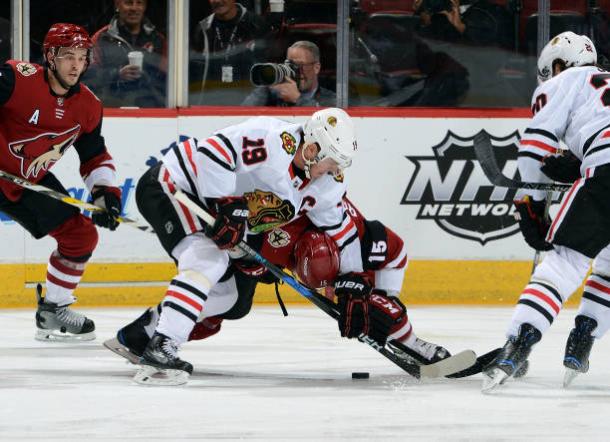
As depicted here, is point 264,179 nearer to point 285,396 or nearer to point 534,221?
point 285,396

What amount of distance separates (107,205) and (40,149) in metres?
0.35

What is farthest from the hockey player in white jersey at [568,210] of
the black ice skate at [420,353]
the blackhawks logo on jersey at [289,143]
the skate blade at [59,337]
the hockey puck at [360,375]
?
the skate blade at [59,337]

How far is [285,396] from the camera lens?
3.73m

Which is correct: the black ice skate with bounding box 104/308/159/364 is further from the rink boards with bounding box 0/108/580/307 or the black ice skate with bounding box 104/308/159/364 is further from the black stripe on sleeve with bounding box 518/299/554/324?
the rink boards with bounding box 0/108/580/307

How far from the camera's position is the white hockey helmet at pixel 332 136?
12.7 ft

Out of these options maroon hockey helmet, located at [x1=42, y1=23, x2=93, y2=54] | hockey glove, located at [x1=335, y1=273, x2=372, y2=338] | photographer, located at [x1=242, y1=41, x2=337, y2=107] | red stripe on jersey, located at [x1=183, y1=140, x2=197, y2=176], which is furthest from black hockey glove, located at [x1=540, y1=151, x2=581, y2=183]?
photographer, located at [x1=242, y1=41, x2=337, y2=107]

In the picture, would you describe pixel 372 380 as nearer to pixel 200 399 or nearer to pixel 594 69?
pixel 200 399

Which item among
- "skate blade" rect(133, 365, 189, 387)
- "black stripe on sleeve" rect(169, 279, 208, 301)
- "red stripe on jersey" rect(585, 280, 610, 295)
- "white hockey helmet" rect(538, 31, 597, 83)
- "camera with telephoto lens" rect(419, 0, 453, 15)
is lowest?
"skate blade" rect(133, 365, 189, 387)

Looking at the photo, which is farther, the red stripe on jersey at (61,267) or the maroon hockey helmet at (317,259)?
the red stripe on jersey at (61,267)

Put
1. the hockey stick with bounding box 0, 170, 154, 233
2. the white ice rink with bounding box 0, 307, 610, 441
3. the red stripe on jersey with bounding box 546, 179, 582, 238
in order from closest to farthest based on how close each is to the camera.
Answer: the white ice rink with bounding box 0, 307, 610, 441
the red stripe on jersey with bounding box 546, 179, 582, 238
the hockey stick with bounding box 0, 170, 154, 233

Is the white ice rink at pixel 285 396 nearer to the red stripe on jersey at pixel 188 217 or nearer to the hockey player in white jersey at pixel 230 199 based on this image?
the hockey player in white jersey at pixel 230 199

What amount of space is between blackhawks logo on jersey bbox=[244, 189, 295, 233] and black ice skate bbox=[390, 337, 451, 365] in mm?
528

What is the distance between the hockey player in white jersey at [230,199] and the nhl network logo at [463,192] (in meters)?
1.90

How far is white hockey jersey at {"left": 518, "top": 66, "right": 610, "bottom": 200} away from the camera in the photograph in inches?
155
